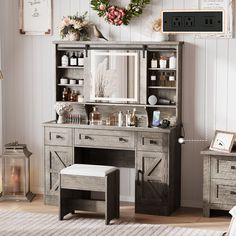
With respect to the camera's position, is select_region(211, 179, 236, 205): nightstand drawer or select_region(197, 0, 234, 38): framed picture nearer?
select_region(211, 179, 236, 205): nightstand drawer

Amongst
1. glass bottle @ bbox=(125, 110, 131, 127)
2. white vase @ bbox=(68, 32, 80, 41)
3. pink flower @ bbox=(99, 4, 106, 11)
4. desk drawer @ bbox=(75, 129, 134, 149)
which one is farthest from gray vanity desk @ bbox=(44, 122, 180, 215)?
pink flower @ bbox=(99, 4, 106, 11)

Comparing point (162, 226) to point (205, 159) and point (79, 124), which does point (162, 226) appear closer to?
point (205, 159)

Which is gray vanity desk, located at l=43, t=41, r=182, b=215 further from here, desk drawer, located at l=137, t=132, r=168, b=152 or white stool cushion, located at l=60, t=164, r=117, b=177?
white stool cushion, located at l=60, t=164, r=117, b=177

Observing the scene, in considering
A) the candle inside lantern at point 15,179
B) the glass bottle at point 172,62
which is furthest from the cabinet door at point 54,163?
the glass bottle at point 172,62

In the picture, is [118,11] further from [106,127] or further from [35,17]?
[106,127]

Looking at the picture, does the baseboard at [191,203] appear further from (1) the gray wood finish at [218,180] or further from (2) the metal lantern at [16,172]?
(2) the metal lantern at [16,172]

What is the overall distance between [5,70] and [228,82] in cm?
243

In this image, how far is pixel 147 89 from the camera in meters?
6.50

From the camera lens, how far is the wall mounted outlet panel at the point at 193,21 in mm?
6332

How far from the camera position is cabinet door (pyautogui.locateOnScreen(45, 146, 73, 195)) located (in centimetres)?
662

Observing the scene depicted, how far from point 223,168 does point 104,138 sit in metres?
1.18

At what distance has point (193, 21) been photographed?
253 inches

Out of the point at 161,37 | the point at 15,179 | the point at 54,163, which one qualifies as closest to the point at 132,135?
the point at 54,163

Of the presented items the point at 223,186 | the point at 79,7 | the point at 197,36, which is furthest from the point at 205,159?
the point at 79,7
